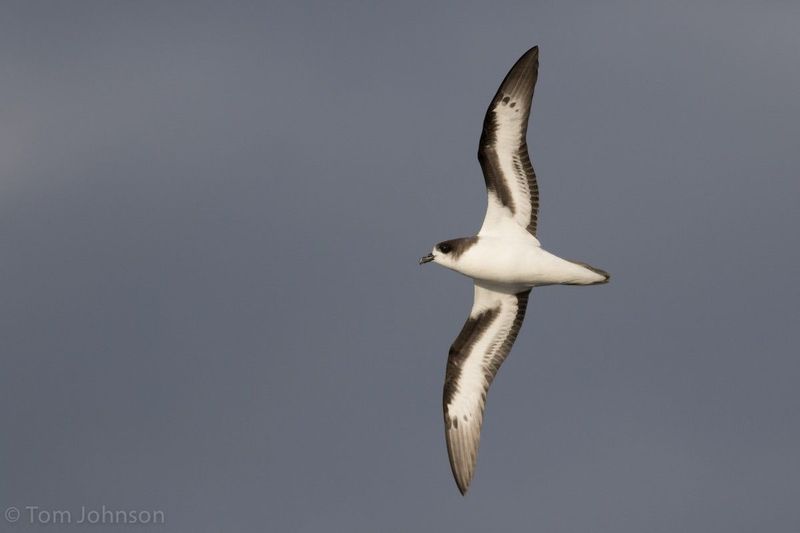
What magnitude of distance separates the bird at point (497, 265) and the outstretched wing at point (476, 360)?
2 cm

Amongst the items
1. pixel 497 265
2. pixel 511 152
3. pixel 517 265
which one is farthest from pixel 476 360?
pixel 511 152

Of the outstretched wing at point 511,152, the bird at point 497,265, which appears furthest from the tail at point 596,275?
the outstretched wing at point 511,152

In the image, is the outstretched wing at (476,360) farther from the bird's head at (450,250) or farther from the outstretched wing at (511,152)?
the outstretched wing at (511,152)

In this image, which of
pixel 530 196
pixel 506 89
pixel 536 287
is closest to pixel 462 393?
pixel 536 287

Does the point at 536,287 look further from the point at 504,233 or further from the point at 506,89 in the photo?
the point at 506,89

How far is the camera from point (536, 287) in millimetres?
29016

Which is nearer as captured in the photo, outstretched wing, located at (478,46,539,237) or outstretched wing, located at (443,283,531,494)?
outstretched wing, located at (478,46,539,237)

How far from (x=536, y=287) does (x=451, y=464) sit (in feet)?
13.6

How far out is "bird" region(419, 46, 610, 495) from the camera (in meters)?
27.4

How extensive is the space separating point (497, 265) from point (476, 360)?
2610 millimetres

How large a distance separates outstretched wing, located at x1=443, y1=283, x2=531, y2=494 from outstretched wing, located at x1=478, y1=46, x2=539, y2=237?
1.95m

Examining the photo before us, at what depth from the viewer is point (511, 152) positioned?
1086 inches

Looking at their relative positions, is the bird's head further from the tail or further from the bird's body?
the tail

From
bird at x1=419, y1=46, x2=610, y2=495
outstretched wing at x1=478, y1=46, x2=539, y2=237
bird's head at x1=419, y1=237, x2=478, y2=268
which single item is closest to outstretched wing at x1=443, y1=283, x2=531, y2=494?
bird at x1=419, y1=46, x2=610, y2=495
